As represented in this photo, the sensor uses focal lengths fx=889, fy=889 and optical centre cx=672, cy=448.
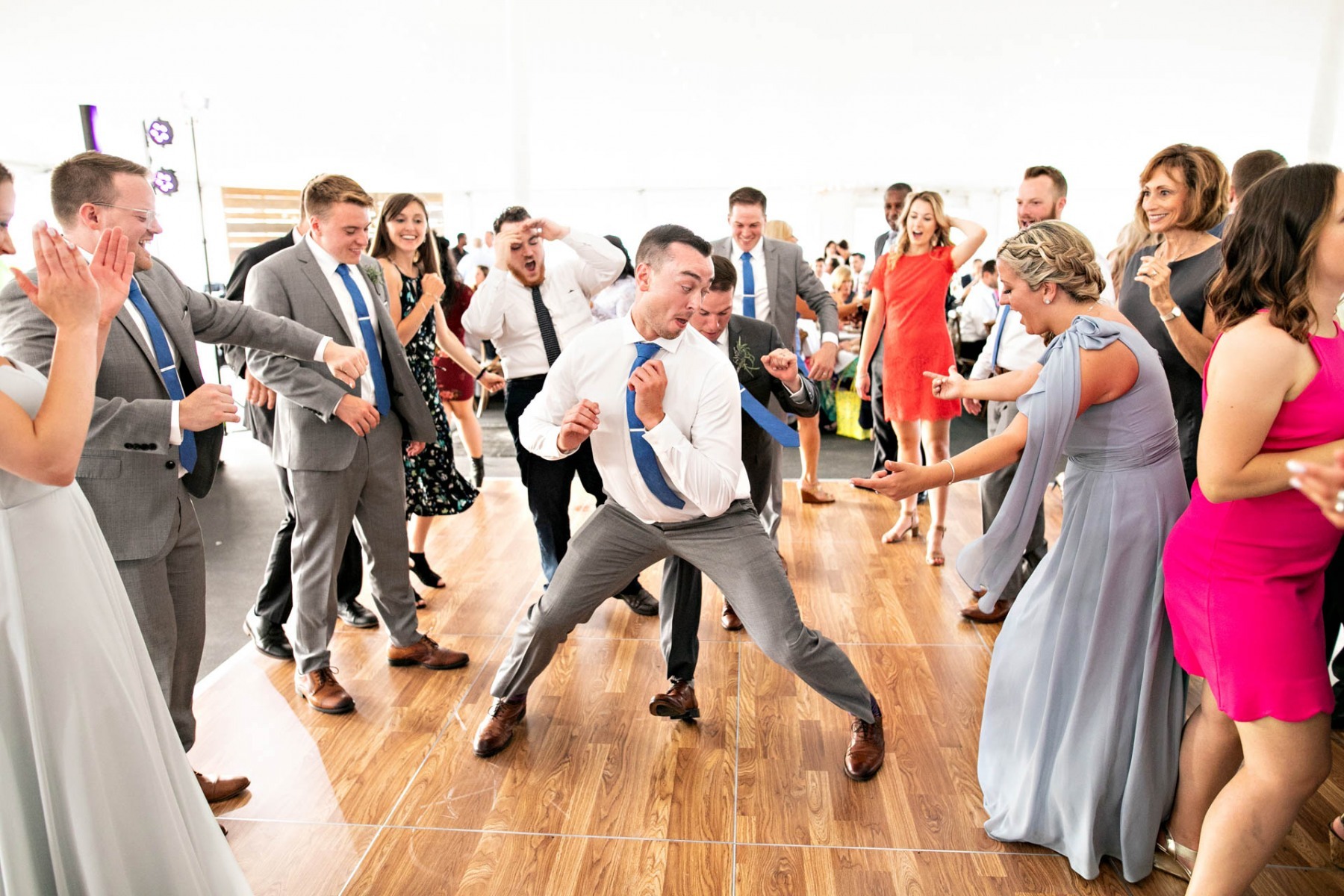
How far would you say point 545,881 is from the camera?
2182 mm

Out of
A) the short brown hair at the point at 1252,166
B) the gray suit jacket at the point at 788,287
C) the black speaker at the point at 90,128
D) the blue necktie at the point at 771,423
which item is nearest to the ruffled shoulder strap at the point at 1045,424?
the blue necktie at the point at 771,423

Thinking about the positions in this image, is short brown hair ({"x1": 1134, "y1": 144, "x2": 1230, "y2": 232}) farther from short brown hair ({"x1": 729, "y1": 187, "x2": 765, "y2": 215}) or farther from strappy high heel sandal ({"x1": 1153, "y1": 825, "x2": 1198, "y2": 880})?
strappy high heel sandal ({"x1": 1153, "y1": 825, "x2": 1198, "y2": 880})

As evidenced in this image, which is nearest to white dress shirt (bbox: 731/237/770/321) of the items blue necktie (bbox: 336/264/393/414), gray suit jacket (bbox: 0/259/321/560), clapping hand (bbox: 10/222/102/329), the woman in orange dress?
the woman in orange dress

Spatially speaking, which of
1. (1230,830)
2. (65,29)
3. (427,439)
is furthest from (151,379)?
(65,29)

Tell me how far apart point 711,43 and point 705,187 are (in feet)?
43.6

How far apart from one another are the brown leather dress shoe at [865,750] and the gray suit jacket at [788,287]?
6.26ft

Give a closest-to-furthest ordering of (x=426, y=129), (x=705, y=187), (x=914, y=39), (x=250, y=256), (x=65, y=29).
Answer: (x=250, y=256) → (x=65, y=29) → (x=914, y=39) → (x=426, y=129) → (x=705, y=187)

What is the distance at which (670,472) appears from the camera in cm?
230

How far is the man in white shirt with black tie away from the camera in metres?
3.46

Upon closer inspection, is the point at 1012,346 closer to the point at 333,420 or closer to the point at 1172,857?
the point at 1172,857

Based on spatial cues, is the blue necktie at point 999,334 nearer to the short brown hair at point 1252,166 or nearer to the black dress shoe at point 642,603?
the short brown hair at point 1252,166

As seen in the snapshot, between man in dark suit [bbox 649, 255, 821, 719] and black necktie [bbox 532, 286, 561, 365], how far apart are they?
26.7 inches

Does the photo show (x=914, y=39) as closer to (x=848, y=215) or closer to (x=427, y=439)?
(x=427, y=439)

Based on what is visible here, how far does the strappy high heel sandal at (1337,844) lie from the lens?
2184 millimetres
